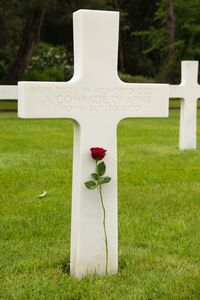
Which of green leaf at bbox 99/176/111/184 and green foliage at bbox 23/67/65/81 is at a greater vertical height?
green leaf at bbox 99/176/111/184

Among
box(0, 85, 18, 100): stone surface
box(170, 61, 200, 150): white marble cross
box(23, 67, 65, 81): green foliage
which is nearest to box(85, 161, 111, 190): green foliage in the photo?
box(0, 85, 18, 100): stone surface

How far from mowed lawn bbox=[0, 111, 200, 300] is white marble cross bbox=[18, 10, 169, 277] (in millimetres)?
198

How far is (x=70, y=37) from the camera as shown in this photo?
40188 millimetres

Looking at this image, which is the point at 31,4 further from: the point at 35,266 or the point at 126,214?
the point at 35,266

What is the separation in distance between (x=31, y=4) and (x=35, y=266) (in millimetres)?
18208

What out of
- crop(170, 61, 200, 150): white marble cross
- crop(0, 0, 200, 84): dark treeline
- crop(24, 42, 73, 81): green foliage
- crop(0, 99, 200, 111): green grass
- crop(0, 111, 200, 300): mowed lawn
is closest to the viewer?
crop(0, 111, 200, 300): mowed lawn

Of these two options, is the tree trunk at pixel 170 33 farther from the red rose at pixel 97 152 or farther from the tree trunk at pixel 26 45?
the red rose at pixel 97 152

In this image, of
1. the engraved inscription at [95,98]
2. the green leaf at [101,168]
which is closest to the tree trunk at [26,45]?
the engraved inscription at [95,98]

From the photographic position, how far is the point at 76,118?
3691 millimetres

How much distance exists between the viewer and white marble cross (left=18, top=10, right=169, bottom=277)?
3654mm

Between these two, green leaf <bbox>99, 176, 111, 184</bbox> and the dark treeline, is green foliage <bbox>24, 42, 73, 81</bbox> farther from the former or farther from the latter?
green leaf <bbox>99, 176, 111, 184</bbox>

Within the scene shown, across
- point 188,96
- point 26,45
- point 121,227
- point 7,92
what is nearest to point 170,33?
point 26,45

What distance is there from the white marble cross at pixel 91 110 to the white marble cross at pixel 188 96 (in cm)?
573

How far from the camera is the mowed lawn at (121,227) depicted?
11.8ft
